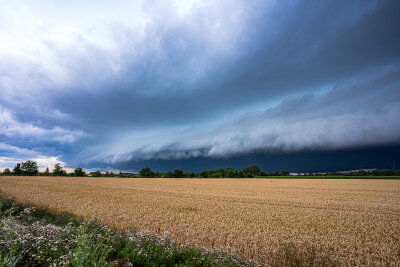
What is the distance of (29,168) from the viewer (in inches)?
4011

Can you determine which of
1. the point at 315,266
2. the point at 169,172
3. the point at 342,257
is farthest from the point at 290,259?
the point at 169,172

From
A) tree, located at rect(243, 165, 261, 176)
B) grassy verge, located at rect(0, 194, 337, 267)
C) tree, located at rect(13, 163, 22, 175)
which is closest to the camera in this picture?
grassy verge, located at rect(0, 194, 337, 267)

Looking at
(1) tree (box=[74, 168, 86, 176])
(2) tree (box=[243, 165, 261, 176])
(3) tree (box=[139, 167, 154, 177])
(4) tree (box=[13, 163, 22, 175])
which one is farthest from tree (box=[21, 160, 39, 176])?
(2) tree (box=[243, 165, 261, 176])

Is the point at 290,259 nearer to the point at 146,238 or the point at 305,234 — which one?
the point at 305,234

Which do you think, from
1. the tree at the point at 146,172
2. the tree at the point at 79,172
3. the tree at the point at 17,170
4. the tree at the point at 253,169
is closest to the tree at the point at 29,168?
the tree at the point at 17,170

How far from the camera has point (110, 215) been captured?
496 inches

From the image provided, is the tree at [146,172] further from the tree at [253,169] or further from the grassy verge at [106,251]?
the grassy verge at [106,251]

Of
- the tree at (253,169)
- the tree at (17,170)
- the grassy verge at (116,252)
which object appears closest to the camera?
the grassy verge at (116,252)

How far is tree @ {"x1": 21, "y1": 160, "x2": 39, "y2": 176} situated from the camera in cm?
10106

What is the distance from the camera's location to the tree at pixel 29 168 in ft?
332

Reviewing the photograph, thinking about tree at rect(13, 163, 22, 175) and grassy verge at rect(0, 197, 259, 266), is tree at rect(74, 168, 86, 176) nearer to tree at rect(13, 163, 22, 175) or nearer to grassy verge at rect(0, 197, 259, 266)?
tree at rect(13, 163, 22, 175)

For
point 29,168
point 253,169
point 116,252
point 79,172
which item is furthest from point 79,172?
point 116,252

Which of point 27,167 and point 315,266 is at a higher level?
point 27,167

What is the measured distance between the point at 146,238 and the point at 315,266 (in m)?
5.18
